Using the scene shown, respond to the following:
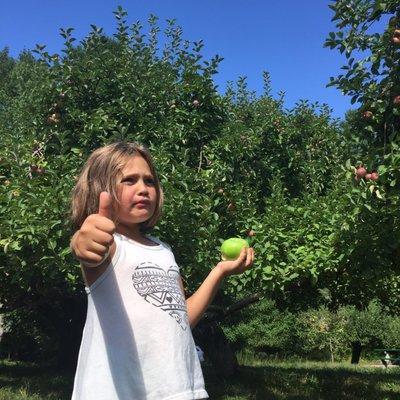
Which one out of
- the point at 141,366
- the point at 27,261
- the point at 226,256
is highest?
the point at 27,261

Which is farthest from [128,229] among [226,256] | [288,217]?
[288,217]

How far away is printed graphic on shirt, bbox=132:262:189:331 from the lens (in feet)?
6.29

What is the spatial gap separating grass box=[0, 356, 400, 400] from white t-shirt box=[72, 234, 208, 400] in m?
6.24

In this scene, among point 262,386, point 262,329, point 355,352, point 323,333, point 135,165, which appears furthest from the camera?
point 323,333

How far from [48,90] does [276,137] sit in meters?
3.12

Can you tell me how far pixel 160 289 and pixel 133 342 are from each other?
0.22 metres

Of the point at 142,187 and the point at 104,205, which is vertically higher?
the point at 142,187

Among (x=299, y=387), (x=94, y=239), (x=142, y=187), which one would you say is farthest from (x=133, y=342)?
(x=299, y=387)

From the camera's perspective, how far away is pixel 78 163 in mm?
6152

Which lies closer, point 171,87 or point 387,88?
point 387,88

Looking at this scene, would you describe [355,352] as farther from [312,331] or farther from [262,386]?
[262,386]

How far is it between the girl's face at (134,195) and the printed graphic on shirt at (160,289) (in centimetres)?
18

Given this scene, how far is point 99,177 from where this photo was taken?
2.05 meters

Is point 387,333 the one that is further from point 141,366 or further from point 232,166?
point 141,366
